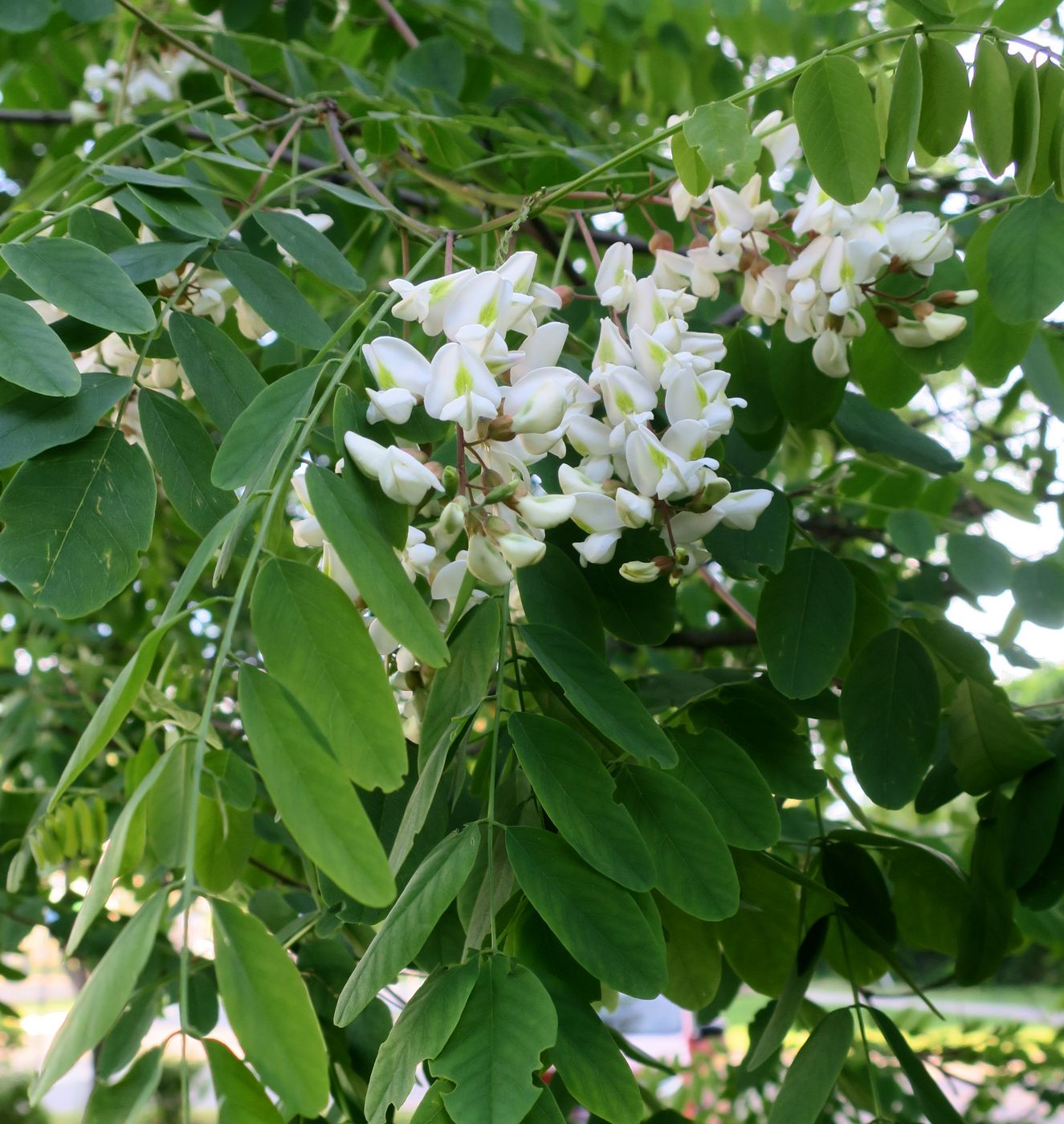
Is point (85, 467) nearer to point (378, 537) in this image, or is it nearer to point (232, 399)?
point (232, 399)

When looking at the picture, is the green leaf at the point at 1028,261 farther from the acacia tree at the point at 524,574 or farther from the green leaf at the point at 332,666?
the green leaf at the point at 332,666

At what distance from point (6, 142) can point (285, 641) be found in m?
1.77

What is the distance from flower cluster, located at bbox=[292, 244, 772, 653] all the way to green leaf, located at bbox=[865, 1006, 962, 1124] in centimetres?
36

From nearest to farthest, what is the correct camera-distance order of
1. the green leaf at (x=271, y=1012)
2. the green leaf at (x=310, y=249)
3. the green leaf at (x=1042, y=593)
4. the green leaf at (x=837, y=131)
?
the green leaf at (x=271, y=1012) < the green leaf at (x=837, y=131) < the green leaf at (x=310, y=249) < the green leaf at (x=1042, y=593)

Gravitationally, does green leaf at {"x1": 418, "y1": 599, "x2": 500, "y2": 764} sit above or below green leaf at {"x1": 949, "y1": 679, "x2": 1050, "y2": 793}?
below

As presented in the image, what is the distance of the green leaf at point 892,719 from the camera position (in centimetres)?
80

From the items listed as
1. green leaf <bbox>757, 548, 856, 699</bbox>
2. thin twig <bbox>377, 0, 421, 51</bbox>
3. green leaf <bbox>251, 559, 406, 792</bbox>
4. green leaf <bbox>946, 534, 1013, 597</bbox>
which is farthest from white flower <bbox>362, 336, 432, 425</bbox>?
thin twig <bbox>377, 0, 421, 51</bbox>

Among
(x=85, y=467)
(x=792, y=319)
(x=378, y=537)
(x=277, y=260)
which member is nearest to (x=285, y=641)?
(x=378, y=537)

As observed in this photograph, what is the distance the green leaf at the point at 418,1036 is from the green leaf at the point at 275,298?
1.41ft

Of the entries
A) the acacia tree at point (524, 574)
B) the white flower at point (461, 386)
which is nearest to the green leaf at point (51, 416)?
the acacia tree at point (524, 574)

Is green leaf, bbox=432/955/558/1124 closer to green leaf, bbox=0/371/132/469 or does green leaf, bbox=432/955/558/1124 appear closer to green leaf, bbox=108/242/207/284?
green leaf, bbox=0/371/132/469

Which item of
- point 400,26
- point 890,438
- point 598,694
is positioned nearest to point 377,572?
point 598,694

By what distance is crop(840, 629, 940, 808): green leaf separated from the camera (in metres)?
0.80

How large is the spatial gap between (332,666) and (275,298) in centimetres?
37
